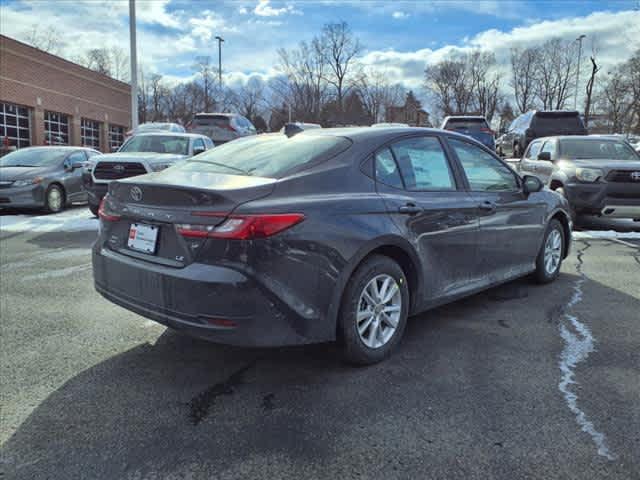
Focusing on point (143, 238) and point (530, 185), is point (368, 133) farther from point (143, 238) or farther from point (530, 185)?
point (530, 185)

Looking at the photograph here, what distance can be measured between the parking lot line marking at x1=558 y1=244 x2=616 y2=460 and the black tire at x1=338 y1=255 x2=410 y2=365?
3.64 feet

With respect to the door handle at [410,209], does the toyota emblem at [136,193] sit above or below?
above

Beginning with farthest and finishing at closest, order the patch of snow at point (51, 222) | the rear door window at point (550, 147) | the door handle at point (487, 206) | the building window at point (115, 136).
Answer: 1. the building window at point (115, 136)
2. the rear door window at point (550, 147)
3. the patch of snow at point (51, 222)
4. the door handle at point (487, 206)

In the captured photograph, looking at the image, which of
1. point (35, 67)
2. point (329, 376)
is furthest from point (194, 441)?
point (35, 67)

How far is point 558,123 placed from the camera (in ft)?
60.5

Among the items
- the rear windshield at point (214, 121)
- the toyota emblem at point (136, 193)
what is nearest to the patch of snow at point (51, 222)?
the toyota emblem at point (136, 193)

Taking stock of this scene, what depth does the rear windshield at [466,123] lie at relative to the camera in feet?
59.9

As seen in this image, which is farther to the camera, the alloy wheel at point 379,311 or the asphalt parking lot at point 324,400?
the alloy wheel at point 379,311

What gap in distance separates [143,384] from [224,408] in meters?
0.62

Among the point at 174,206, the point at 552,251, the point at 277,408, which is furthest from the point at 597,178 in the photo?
the point at 174,206

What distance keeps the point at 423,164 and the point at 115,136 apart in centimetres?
3957

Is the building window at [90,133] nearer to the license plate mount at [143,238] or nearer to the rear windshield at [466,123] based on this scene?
the rear windshield at [466,123]

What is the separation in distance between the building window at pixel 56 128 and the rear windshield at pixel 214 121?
15.7 metres

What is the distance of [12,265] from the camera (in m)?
6.48
